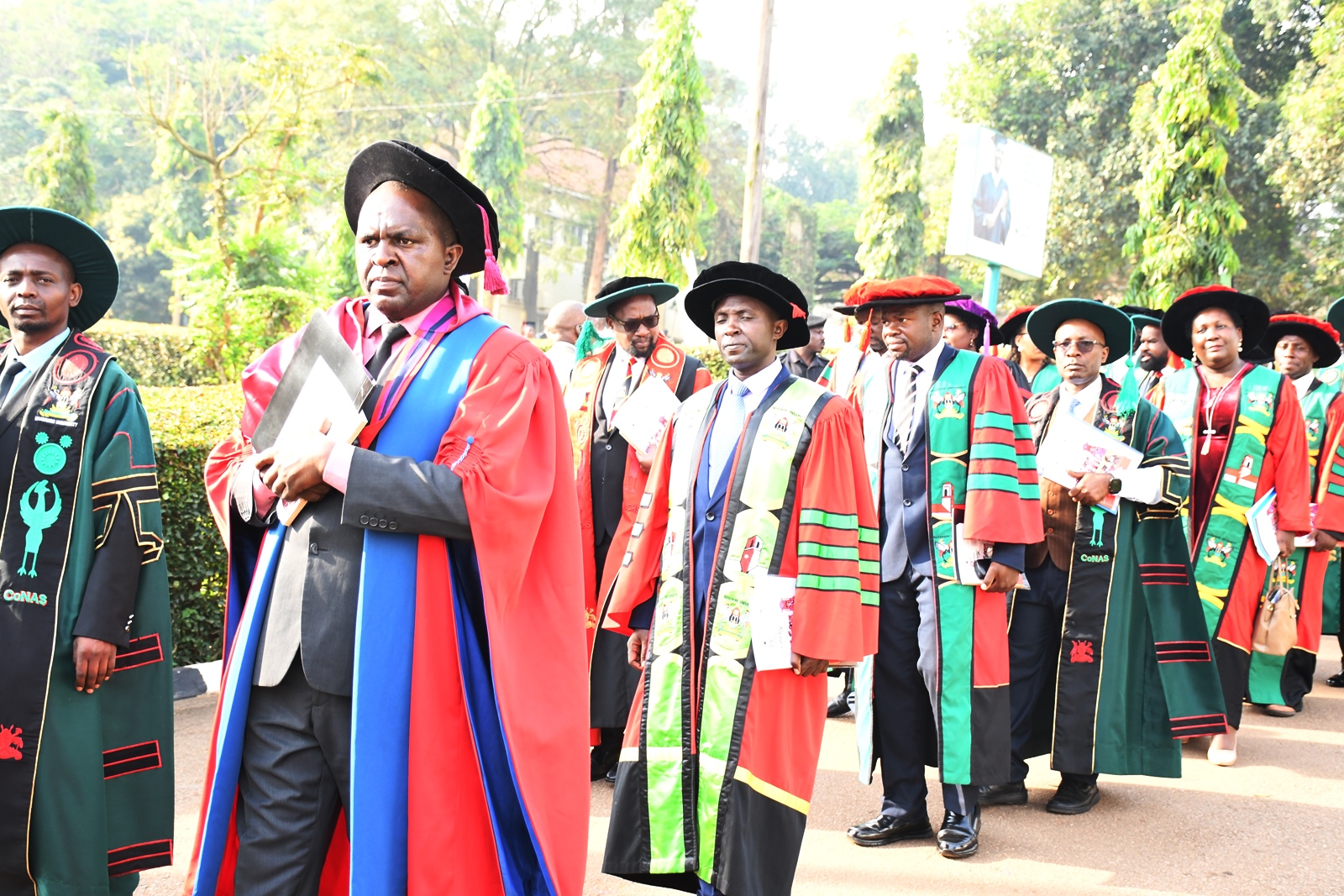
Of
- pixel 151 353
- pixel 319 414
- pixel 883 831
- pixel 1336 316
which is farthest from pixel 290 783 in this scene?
pixel 151 353

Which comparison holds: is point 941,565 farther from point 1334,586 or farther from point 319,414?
point 1334,586

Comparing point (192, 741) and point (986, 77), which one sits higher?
point (986, 77)

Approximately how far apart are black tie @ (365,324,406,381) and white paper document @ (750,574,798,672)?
5.04 feet

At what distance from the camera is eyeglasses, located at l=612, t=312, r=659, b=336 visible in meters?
5.98

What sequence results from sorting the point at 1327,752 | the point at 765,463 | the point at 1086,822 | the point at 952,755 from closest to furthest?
the point at 765,463 < the point at 952,755 < the point at 1086,822 < the point at 1327,752

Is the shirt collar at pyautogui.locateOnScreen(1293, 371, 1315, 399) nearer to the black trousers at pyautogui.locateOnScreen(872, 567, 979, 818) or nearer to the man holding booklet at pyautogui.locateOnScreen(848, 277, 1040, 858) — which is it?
the man holding booklet at pyautogui.locateOnScreen(848, 277, 1040, 858)

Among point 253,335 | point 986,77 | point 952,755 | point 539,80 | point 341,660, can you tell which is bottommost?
point 952,755

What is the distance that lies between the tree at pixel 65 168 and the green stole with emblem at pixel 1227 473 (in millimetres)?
30052

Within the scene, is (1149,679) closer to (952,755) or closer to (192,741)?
(952,755)

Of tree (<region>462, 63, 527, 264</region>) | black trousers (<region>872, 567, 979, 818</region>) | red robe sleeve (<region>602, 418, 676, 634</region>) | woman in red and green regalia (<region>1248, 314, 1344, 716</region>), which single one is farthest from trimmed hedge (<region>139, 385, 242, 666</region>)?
tree (<region>462, 63, 527, 264</region>)

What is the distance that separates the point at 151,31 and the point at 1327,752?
63681mm

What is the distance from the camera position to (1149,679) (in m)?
5.72

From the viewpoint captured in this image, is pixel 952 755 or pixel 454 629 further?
pixel 952 755

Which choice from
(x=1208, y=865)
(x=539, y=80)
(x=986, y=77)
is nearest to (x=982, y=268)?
(x=986, y=77)
